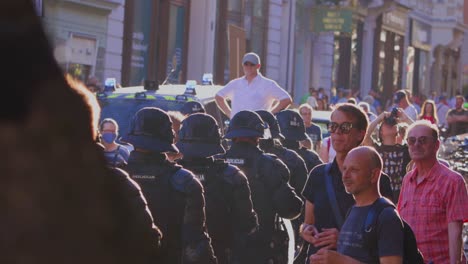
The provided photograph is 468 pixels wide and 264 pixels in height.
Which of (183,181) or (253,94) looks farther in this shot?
(253,94)

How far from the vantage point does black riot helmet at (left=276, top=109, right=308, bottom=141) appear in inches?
404

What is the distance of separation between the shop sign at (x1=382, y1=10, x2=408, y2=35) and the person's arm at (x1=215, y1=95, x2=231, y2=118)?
39.5 meters

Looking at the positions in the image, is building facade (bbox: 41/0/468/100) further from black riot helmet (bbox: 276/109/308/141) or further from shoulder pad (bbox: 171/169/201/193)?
shoulder pad (bbox: 171/169/201/193)

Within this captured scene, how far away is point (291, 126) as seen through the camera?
10445mm

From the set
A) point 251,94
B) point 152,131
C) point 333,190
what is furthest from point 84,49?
point 333,190

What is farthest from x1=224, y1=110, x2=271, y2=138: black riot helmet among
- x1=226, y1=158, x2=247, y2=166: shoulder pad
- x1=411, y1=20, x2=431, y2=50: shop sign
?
x1=411, y1=20, x2=431, y2=50: shop sign

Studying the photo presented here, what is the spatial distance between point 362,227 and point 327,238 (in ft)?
1.44

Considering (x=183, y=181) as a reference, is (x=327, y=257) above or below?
below

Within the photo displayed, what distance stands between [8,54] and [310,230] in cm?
436

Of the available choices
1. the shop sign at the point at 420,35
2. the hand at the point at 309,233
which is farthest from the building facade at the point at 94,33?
the shop sign at the point at 420,35

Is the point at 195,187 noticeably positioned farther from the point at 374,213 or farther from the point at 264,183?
the point at 264,183

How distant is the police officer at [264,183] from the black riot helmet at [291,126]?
104 inches

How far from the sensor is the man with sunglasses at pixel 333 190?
502 centimetres

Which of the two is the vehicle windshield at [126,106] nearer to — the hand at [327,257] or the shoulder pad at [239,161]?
the shoulder pad at [239,161]
